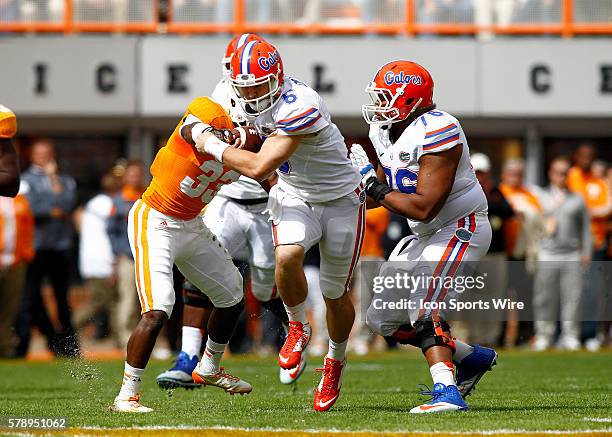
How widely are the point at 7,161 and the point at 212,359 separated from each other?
1784mm

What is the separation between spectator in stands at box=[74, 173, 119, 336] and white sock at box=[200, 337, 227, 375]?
576 cm

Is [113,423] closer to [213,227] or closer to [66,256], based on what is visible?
[213,227]

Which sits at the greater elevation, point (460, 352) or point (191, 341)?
Result: point (460, 352)

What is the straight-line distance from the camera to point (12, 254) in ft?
41.7

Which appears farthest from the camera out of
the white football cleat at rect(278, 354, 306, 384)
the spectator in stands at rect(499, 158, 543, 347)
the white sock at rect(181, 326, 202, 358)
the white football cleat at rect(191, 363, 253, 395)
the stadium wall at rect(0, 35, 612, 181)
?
the stadium wall at rect(0, 35, 612, 181)

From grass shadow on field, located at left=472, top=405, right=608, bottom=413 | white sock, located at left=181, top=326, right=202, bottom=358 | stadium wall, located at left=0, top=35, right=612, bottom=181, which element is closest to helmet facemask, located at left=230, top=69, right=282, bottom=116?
grass shadow on field, located at left=472, top=405, right=608, bottom=413

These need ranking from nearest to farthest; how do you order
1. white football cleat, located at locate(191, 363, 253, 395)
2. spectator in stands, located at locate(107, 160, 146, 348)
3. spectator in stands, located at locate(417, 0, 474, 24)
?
white football cleat, located at locate(191, 363, 253, 395) → spectator in stands, located at locate(107, 160, 146, 348) → spectator in stands, located at locate(417, 0, 474, 24)

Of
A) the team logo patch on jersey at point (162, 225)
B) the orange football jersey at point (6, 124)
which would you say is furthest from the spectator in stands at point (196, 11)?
the team logo patch on jersey at point (162, 225)

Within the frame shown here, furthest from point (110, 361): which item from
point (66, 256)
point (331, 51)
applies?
point (331, 51)

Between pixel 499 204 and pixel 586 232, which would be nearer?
pixel 499 204

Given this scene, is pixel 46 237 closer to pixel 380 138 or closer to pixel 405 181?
pixel 380 138

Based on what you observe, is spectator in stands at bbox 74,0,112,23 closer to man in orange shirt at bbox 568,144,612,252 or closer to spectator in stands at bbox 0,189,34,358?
spectator in stands at bbox 0,189,34,358

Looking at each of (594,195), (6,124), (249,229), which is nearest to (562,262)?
(594,195)

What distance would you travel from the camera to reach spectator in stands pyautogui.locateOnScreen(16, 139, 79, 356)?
13070mm
